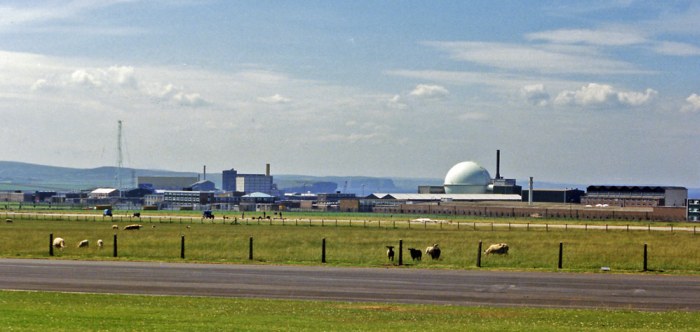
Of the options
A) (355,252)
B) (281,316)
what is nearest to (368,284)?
(281,316)

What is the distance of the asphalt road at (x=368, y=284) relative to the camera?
29.0 meters

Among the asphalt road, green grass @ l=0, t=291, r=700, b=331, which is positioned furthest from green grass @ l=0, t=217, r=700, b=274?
green grass @ l=0, t=291, r=700, b=331

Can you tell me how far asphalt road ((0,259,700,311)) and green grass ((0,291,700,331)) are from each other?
1930 millimetres

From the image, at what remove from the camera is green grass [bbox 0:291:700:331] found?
851 inches

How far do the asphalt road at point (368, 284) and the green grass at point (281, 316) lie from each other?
193 centimetres

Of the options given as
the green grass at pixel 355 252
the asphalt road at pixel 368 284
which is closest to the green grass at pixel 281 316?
the asphalt road at pixel 368 284

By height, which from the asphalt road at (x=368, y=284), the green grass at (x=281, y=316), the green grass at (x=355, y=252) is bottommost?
the green grass at (x=355, y=252)

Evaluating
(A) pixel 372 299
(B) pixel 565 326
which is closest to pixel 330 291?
(A) pixel 372 299

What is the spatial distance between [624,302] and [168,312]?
13.9 m

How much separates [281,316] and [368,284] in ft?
32.4

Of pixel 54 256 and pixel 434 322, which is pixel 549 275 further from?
pixel 54 256

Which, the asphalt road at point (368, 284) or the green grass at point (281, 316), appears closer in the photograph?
the green grass at point (281, 316)

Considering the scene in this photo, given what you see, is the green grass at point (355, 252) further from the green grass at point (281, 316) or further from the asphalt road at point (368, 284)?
the green grass at point (281, 316)

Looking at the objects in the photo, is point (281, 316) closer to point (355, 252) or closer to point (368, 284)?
point (368, 284)
